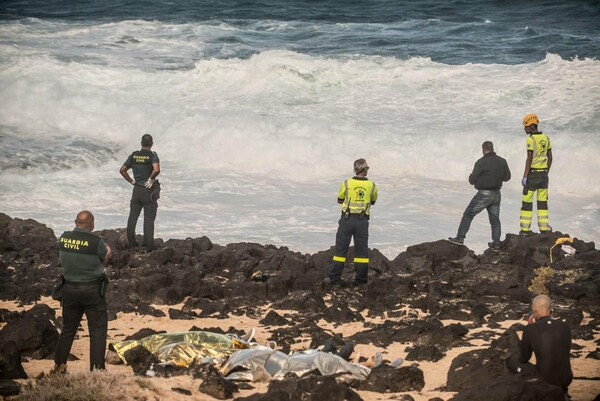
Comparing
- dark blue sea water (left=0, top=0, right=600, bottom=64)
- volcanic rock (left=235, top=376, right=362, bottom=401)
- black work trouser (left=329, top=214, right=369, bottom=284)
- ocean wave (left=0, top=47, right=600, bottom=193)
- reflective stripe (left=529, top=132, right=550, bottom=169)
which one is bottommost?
volcanic rock (left=235, top=376, right=362, bottom=401)

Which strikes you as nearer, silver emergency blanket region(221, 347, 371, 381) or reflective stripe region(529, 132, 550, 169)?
silver emergency blanket region(221, 347, 371, 381)

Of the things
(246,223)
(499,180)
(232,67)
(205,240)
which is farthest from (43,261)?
(232,67)

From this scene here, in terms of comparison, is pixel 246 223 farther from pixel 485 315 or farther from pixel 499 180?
pixel 485 315

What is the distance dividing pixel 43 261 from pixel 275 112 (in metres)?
18.2

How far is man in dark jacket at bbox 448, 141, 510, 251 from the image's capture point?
16.8m

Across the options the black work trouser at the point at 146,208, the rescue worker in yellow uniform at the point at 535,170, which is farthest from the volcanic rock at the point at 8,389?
the rescue worker in yellow uniform at the point at 535,170

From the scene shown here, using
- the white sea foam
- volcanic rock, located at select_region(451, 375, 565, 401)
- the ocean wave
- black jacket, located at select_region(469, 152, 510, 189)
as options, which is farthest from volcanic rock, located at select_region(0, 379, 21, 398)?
the ocean wave

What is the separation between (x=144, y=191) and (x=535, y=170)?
20.8ft

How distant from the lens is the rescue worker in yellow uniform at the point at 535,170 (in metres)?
17.0

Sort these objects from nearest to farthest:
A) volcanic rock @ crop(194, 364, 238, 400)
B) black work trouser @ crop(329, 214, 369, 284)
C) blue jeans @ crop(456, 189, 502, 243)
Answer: volcanic rock @ crop(194, 364, 238, 400)
black work trouser @ crop(329, 214, 369, 284)
blue jeans @ crop(456, 189, 502, 243)

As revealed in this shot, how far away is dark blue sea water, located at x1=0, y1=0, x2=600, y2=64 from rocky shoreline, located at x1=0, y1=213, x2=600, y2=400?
77.5ft

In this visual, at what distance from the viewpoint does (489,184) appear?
16.9m

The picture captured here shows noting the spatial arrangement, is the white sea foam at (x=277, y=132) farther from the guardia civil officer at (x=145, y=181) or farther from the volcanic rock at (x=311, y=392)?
the volcanic rock at (x=311, y=392)

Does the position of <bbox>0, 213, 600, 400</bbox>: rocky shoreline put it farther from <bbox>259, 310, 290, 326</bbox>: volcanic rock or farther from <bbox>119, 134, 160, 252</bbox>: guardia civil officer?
<bbox>119, 134, 160, 252</bbox>: guardia civil officer
